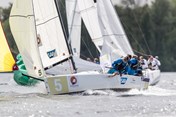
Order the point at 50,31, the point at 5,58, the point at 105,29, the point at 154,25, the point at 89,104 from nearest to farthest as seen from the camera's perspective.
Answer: the point at 89,104
the point at 5,58
the point at 50,31
the point at 105,29
the point at 154,25

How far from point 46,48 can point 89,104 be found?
4035 mm

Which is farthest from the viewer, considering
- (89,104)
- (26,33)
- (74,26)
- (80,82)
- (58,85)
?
(74,26)

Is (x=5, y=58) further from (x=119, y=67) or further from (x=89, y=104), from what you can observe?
(x=119, y=67)

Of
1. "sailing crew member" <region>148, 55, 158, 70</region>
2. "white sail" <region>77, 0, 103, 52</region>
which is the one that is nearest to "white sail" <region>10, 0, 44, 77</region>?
"white sail" <region>77, 0, 103, 52</region>

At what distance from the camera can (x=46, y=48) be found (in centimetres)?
2425

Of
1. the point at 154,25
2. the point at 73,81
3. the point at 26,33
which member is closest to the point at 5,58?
the point at 26,33

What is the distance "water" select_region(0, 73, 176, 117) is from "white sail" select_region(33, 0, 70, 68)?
4.80 feet

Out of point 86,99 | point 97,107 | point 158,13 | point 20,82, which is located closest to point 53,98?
point 86,99

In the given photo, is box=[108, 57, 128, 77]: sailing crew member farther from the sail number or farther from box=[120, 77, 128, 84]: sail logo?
the sail number

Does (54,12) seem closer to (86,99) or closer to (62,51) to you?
(62,51)

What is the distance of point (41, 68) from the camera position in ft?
76.9

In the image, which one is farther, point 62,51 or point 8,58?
point 62,51

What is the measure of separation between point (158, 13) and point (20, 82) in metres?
36.4

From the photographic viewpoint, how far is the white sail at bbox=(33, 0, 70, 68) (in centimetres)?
2427
